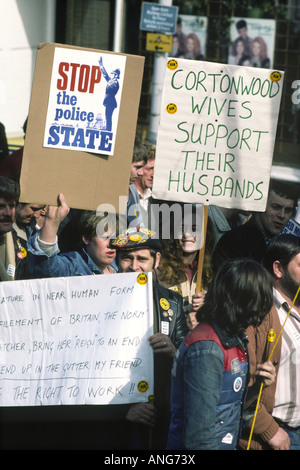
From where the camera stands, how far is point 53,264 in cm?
366

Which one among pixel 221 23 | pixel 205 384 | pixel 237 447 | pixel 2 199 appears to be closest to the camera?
pixel 205 384

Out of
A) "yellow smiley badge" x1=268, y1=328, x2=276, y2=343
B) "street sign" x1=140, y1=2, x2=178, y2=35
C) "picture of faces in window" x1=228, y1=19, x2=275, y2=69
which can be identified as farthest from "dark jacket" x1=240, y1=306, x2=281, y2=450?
"picture of faces in window" x1=228, y1=19, x2=275, y2=69

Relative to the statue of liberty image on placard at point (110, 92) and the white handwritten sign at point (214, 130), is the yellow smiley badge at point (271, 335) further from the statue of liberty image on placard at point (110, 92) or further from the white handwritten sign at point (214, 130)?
the statue of liberty image on placard at point (110, 92)

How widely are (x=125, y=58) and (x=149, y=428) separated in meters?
1.83

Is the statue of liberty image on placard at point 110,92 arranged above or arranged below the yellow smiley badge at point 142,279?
above

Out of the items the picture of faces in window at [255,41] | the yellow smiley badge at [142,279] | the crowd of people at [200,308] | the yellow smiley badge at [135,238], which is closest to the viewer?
the crowd of people at [200,308]

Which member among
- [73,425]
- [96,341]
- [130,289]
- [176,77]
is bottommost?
[73,425]

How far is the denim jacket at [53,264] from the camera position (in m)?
3.64

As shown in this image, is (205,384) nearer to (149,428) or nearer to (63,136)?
(149,428)

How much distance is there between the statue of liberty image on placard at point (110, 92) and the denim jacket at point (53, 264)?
69 cm

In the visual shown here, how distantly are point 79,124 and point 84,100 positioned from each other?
12 centimetres

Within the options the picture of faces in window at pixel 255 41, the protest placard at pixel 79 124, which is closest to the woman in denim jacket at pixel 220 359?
the protest placard at pixel 79 124

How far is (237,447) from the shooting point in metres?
3.40

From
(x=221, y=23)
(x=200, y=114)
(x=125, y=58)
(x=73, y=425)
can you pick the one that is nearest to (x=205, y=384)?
(x=73, y=425)
